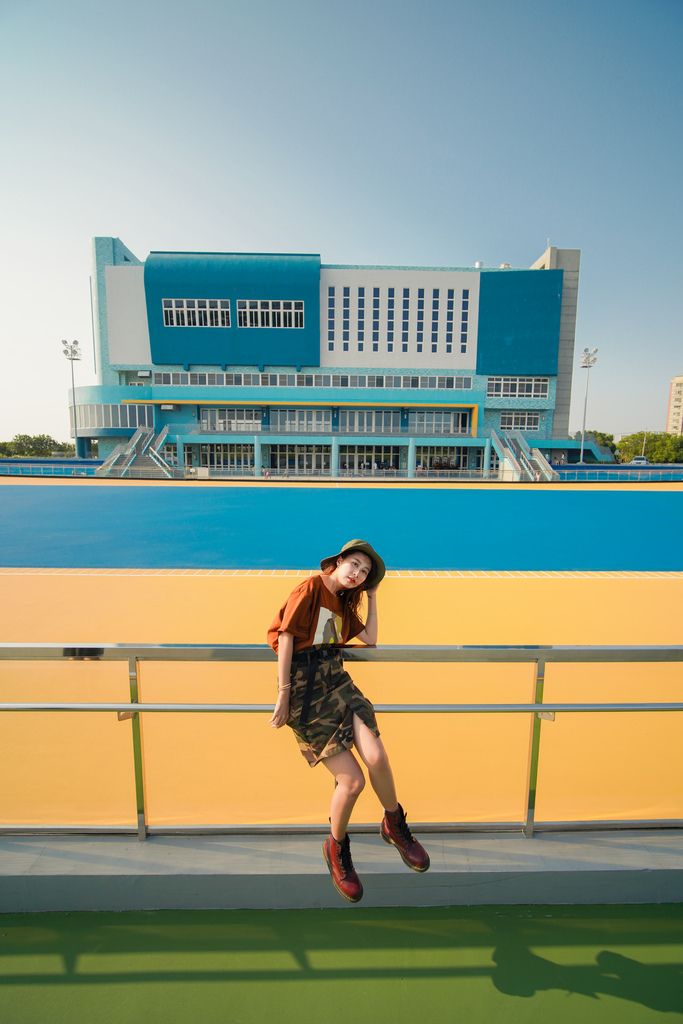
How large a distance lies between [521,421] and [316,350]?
23057 mm

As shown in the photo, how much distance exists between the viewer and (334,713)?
88.0 inches

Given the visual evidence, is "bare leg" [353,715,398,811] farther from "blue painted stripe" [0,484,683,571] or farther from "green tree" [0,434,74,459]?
"green tree" [0,434,74,459]

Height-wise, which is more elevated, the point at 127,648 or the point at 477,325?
the point at 477,325

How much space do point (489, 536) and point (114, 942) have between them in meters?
15.2

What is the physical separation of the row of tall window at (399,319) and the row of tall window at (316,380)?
289cm

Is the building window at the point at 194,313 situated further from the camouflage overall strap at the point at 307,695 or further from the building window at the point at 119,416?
the camouflage overall strap at the point at 307,695

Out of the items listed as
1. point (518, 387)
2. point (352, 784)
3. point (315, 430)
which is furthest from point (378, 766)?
point (518, 387)

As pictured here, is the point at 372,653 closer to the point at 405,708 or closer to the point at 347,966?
the point at 405,708

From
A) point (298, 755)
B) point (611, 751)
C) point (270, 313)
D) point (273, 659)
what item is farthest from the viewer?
point (270, 313)

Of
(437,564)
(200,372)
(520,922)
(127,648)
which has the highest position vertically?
(200,372)

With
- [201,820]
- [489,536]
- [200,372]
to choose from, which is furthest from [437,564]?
[200,372]

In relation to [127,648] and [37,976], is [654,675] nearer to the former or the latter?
[127,648]

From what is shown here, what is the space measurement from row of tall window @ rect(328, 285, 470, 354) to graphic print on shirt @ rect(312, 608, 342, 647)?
174ft

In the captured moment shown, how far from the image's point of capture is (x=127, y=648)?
2.23 metres
